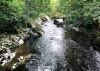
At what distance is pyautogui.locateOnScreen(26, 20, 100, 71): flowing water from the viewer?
698 inches

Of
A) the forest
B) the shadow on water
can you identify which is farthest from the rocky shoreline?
the shadow on water

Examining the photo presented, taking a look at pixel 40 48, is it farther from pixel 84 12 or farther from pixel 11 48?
pixel 84 12

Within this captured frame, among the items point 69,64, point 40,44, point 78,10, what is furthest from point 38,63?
point 78,10

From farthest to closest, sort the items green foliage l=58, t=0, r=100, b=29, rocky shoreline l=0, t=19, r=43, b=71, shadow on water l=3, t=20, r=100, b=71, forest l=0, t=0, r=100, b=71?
green foliage l=58, t=0, r=100, b=29
forest l=0, t=0, r=100, b=71
shadow on water l=3, t=20, r=100, b=71
rocky shoreline l=0, t=19, r=43, b=71

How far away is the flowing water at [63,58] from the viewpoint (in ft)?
58.2

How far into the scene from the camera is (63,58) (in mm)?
20625

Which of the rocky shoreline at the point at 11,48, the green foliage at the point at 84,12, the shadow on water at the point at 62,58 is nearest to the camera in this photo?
the rocky shoreline at the point at 11,48

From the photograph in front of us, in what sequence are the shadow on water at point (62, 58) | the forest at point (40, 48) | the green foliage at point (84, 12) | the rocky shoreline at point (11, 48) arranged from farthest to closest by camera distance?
the green foliage at point (84, 12) → the forest at point (40, 48) → the shadow on water at point (62, 58) → the rocky shoreline at point (11, 48)

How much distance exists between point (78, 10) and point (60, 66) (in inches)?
903

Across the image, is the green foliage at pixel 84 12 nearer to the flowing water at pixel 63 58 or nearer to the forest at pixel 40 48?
the forest at pixel 40 48

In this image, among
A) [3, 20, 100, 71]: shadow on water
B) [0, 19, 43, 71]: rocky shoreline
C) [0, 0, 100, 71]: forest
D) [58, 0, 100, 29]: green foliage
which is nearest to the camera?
[0, 19, 43, 71]: rocky shoreline

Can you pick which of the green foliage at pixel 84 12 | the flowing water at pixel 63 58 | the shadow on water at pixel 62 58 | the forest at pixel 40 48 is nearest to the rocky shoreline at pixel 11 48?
the forest at pixel 40 48

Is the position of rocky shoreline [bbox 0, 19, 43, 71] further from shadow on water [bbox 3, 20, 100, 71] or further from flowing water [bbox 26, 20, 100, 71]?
flowing water [bbox 26, 20, 100, 71]

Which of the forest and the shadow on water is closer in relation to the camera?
the shadow on water
